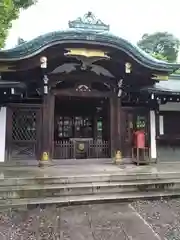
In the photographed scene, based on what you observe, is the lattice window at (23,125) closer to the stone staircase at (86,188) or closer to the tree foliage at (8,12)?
the stone staircase at (86,188)

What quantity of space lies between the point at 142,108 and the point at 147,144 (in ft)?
4.34

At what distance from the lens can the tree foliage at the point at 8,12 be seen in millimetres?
8862

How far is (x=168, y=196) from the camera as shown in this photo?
636cm

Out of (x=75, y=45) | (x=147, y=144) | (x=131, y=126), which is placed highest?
(x=75, y=45)

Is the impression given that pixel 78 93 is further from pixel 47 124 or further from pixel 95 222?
pixel 95 222

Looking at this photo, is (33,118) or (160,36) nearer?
(33,118)

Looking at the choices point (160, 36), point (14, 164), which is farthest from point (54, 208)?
point (160, 36)

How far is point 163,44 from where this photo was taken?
1542 inches

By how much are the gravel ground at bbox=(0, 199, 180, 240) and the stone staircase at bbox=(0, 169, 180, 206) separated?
25 cm

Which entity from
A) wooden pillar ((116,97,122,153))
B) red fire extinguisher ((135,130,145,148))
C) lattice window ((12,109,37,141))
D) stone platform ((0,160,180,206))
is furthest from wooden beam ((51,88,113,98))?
stone platform ((0,160,180,206))

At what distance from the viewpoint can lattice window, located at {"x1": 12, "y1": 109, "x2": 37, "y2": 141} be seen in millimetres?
8789

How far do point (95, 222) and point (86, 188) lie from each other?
4.70ft

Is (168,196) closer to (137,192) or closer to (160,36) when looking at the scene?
(137,192)

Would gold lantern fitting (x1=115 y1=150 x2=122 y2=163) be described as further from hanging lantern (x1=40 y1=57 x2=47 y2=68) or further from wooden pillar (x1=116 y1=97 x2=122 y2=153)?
hanging lantern (x1=40 y1=57 x2=47 y2=68)
